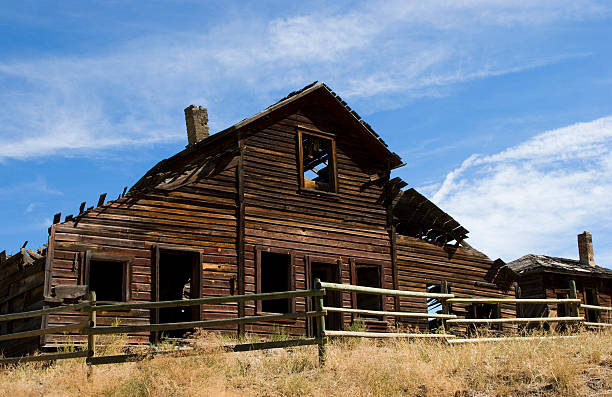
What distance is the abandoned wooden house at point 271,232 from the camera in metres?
16.0

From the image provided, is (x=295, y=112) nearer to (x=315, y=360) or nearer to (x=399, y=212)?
(x=399, y=212)

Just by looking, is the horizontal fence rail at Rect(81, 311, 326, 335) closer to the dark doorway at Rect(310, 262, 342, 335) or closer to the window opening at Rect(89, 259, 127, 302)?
the dark doorway at Rect(310, 262, 342, 335)

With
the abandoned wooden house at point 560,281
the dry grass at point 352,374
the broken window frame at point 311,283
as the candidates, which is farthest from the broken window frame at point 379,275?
the abandoned wooden house at point 560,281

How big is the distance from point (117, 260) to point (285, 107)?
6575mm

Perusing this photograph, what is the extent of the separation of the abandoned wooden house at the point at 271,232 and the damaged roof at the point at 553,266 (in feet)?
15.8

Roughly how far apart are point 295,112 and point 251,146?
1974 mm

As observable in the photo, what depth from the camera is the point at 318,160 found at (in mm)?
21359

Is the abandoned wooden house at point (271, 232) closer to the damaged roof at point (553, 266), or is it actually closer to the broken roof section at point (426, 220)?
the broken roof section at point (426, 220)

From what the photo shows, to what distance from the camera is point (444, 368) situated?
1084 cm

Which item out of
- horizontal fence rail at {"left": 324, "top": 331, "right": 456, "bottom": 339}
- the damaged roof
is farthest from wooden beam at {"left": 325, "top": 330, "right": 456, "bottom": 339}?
the damaged roof

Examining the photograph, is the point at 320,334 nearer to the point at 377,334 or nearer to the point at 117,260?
the point at 377,334

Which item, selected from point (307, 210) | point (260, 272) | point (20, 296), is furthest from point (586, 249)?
point (20, 296)

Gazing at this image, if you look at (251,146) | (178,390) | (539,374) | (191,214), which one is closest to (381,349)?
(539,374)

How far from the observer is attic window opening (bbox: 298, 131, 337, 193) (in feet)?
65.9
